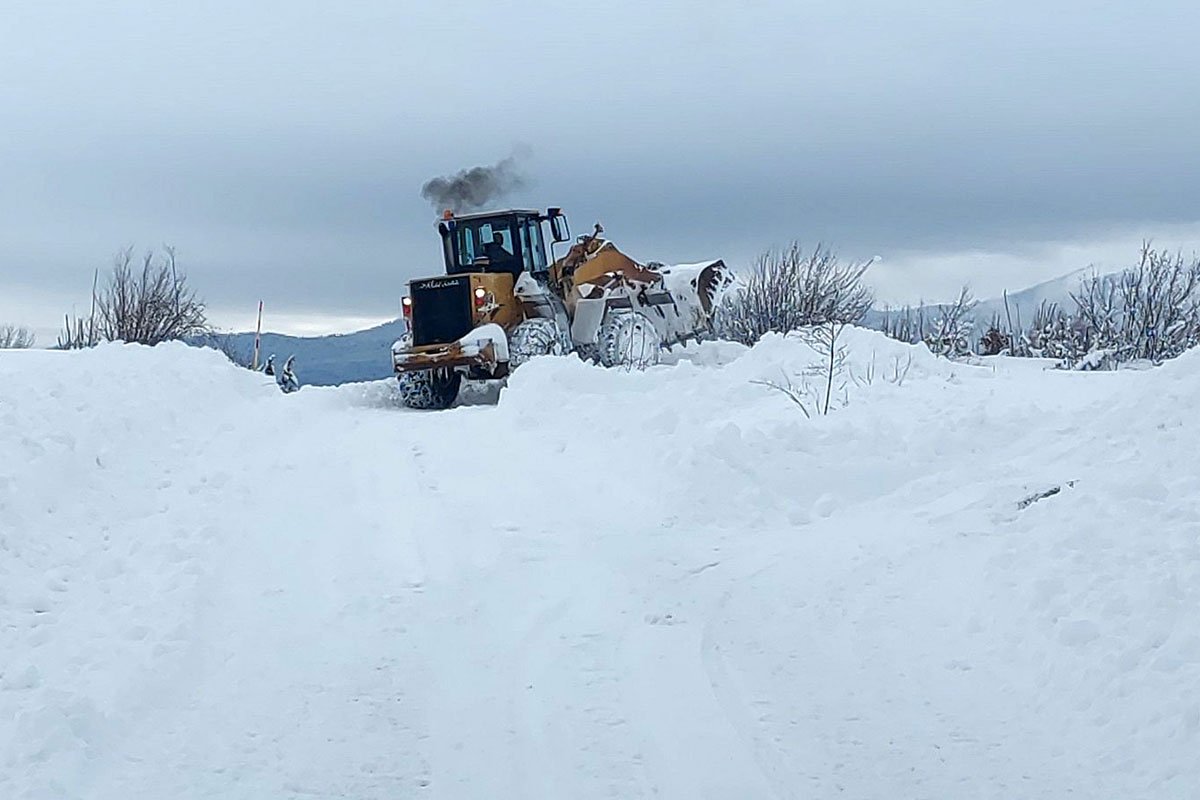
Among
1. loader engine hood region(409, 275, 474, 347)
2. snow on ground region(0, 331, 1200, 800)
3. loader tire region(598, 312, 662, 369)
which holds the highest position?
loader engine hood region(409, 275, 474, 347)

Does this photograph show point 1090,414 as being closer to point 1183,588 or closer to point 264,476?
point 1183,588

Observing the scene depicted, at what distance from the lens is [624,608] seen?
7027 millimetres

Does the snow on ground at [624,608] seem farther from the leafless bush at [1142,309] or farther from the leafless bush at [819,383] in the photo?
the leafless bush at [1142,309]

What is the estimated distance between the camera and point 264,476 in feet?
35.6

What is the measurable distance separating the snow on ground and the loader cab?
806 cm

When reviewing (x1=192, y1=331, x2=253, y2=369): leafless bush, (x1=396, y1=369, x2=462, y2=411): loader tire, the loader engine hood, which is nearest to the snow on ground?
the loader engine hood

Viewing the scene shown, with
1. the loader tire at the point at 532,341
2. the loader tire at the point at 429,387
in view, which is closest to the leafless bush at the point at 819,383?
the loader tire at the point at 532,341

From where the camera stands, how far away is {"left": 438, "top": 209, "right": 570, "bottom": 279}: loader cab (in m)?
19.7

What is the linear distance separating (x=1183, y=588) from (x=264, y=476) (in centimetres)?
751

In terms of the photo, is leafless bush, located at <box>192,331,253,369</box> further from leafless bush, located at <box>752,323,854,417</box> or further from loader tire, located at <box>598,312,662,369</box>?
leafless bush, located at <box>752,323,854,417</box>

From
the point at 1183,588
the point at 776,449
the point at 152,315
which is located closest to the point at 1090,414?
the point at 776,449

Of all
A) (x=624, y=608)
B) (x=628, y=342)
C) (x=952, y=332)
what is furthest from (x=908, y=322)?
(x=624, y=608)

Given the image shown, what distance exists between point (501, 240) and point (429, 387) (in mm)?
2629

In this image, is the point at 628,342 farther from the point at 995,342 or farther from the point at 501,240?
the point at 995,342
